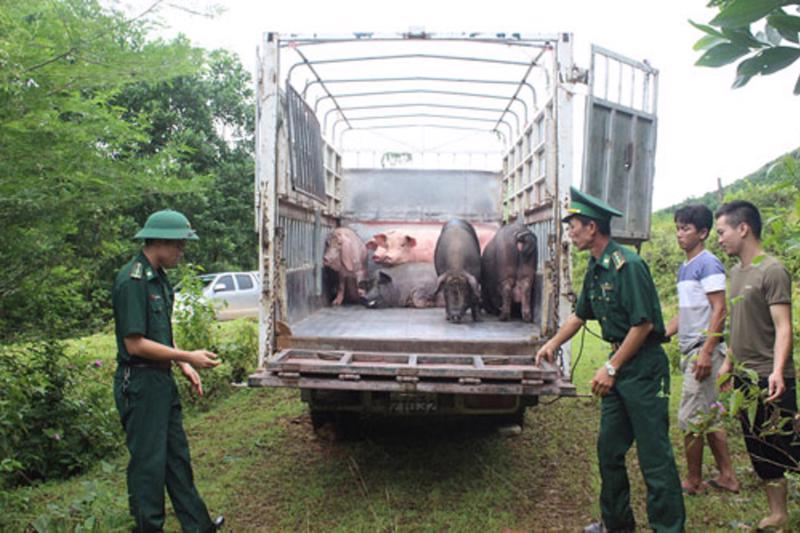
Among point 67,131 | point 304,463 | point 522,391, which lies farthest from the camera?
point 304,463

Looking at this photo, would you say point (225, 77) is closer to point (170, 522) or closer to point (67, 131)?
point (67, 131)

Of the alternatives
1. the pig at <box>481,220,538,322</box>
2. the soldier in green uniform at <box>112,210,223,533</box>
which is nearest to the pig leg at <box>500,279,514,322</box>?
the pig at <box>481,220,538,322</box>

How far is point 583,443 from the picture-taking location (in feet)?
17.6

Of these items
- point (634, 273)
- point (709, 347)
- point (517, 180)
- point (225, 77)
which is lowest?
point (709, 347)

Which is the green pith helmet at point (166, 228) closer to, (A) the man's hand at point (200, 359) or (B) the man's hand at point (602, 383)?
(A) the man's hand at point (200, 359)

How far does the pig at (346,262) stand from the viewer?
6.21 m

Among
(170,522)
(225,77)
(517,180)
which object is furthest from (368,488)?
(225,77)

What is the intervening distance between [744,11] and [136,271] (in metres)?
2.92

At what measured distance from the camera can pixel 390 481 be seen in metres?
4.39

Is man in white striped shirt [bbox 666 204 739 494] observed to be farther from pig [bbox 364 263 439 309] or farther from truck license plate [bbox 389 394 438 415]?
pig [bbox 364 263 439 309]

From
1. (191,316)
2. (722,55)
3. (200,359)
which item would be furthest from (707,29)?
(191,316)

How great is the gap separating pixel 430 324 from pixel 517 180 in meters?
2.62

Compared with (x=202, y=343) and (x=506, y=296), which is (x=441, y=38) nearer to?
(x=506, y=296)

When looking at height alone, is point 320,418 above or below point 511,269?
below
